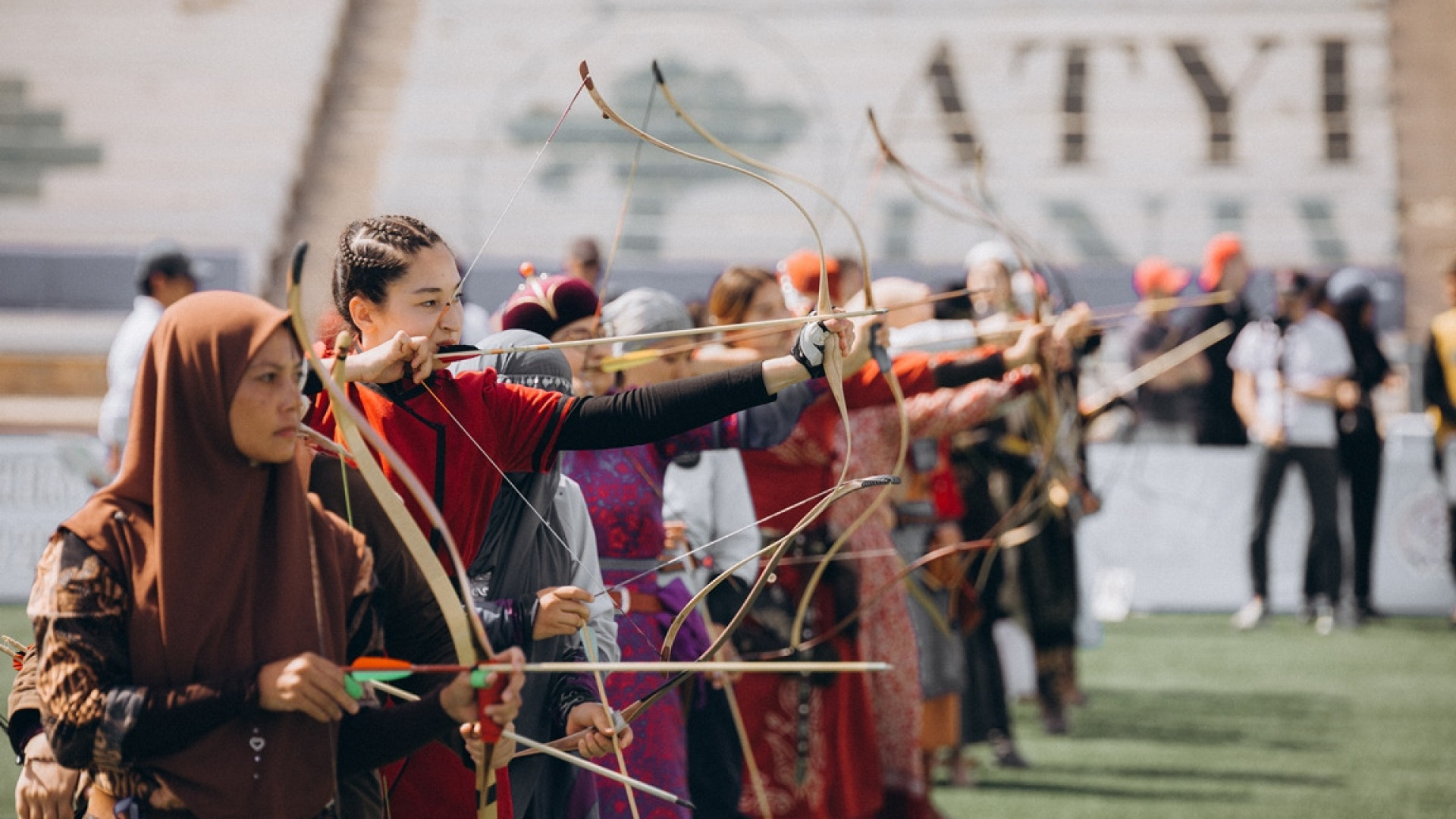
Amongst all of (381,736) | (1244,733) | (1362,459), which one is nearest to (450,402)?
(381,736)

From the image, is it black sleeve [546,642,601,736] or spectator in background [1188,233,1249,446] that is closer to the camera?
black sleeve [546,642,601,736]

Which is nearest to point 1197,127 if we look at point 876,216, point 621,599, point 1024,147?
point 1024,147

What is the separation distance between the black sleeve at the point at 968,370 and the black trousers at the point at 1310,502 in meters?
5.61

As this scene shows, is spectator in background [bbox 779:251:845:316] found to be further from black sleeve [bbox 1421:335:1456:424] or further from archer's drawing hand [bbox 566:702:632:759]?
black sleeve [bbox 1421:335:1456:424]

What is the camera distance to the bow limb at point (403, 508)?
188 centimetres

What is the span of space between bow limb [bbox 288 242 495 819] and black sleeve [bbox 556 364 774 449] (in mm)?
397

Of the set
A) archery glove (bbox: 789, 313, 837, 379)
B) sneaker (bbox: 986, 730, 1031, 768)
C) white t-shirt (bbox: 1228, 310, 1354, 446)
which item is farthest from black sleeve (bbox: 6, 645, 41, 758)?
white t-shirt (bbox: 1228, 310, 1354, 446)

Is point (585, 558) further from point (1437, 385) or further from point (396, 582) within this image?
point (1437, 385)

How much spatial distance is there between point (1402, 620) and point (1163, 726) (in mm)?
3649

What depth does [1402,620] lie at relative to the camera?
32.3ft

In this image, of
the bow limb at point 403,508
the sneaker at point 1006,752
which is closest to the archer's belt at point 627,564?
the bow limb at point 403,508

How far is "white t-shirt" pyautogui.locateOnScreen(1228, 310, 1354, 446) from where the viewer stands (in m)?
9.52

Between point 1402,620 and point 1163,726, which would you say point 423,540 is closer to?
point 1163,726

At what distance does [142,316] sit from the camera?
678 centimetres
